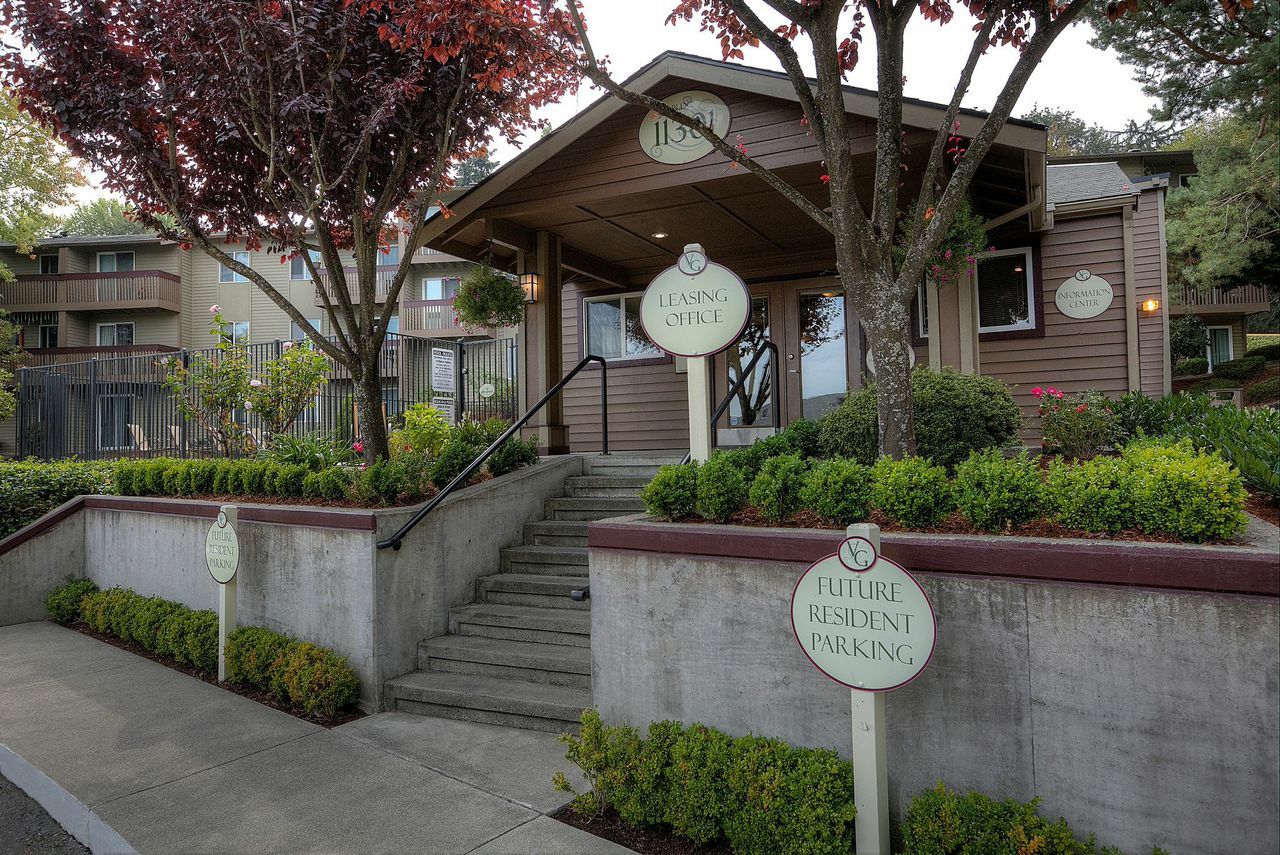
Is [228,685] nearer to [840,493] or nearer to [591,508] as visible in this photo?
[591,508]

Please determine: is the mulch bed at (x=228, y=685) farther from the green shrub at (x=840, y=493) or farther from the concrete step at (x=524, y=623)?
the green shrub at (x=840, y=493)

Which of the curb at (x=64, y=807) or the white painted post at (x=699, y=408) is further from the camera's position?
the white painted post at (x=699, y=408)

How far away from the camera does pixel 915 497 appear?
11.1ft

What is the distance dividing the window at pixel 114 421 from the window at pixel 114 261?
18.0 meters

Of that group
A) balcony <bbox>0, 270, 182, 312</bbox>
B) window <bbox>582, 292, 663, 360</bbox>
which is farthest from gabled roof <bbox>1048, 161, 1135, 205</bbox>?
balcony <bbox>0, 270, 182, 312</bbox>

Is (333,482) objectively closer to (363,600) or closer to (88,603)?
(363,600)

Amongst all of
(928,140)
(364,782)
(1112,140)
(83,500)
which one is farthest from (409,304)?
(1112,140)

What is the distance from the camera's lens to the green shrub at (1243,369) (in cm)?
2066

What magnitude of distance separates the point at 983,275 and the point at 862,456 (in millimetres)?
4897

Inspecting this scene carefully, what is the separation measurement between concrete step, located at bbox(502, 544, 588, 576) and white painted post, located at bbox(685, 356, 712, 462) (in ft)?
6.20

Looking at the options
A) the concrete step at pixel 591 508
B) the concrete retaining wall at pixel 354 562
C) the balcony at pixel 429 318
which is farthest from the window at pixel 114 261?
the concrete step at pixel 591 508

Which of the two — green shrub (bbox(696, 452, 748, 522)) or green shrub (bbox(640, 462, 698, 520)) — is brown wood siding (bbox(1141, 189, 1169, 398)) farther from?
green shrub (bbox(640, 462, 698, 520))

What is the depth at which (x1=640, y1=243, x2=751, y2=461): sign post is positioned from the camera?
13.6 ft

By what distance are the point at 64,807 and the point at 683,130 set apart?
6819mm
